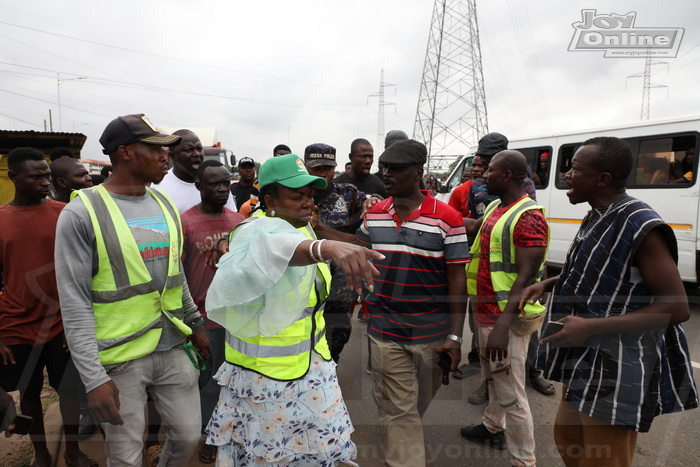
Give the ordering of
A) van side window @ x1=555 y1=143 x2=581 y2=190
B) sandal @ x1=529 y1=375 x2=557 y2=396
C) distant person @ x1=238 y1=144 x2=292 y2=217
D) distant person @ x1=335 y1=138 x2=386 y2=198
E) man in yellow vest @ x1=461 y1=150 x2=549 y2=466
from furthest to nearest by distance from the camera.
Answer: van side window @ x1=555 y1=143 x2=581 y2=190, distant person @ x1=238 y1=144 x2=292 y2=217, distant person @ x1=335 y1=138 x2=386 y2=198, sandal @ x1=529 y1=375 x2=557 y2=396, man in yellow vest @ x1=461 y1=150 x2=549 y2=466

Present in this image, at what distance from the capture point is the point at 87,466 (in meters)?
2.50

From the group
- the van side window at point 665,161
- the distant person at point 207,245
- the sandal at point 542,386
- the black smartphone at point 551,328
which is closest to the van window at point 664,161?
the van side window at point 665,161

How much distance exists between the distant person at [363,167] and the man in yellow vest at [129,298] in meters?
2.31

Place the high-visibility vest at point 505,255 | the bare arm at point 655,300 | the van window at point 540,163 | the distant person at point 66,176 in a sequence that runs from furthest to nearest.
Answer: the van window at point 540,163
the distant person at point 66,176
the high-visibility vest at point 505,255
the bare arm at point 655,300

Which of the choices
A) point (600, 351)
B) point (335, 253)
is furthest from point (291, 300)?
point (600, 351)

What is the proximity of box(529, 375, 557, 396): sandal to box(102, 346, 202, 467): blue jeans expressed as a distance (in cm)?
303

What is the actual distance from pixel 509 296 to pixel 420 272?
0.62 metres

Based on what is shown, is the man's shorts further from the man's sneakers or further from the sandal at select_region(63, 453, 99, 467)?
the man's sneakers

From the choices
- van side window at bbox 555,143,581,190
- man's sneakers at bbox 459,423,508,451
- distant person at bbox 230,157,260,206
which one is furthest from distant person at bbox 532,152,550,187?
man's sneakers at bbox 459,423,508,451

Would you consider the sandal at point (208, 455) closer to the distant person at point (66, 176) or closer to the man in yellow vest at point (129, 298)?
the man in yellow vest at point (129, 298)

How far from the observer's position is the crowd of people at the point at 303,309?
62.1 inches

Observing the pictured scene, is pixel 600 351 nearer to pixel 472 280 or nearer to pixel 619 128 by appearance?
pixel 472 280

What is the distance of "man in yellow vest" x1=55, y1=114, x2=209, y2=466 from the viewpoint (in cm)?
165

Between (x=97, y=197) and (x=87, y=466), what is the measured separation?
6.34 ft
